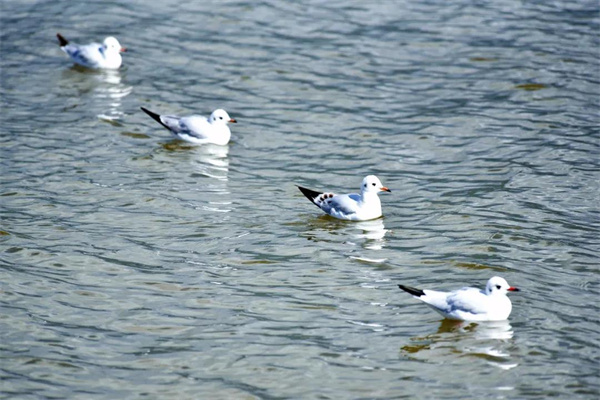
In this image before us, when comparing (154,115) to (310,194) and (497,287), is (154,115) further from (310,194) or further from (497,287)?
(497,287)

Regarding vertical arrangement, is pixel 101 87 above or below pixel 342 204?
above

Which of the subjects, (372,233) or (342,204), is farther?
(342,204)

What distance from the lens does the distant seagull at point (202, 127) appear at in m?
16.0

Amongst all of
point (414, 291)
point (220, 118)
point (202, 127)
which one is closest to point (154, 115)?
point (202, 127)

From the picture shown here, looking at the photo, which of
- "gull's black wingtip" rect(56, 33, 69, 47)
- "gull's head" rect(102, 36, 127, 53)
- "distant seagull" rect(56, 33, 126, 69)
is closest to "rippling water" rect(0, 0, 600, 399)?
"distant seagull" rect(56, 33, 126, 69)

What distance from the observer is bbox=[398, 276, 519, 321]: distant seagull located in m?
9.88

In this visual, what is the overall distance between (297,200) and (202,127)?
2.99 m

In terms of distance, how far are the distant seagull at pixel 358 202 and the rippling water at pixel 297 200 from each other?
20 cm

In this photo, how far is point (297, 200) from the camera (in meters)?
13.8

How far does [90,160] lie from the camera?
15008mm

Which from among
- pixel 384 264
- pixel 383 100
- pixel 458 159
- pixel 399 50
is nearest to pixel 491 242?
pixel 384 264

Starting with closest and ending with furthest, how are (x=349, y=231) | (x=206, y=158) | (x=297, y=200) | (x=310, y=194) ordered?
(x=349, y=231), (x=310, y=194), (x=297, y=200), (x=206, y=158)

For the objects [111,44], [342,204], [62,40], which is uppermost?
[111,44]

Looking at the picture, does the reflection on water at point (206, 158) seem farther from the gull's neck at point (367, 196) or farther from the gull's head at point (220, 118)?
the gull's neck at point (367, 196)
